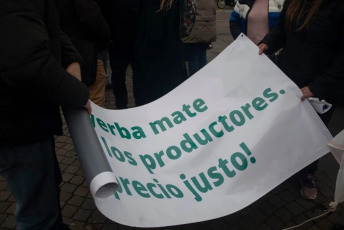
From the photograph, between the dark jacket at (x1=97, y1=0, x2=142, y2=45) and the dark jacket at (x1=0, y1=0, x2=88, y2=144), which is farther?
the dark jacket at (x1=97, y1=0, x2=142, y2=45)

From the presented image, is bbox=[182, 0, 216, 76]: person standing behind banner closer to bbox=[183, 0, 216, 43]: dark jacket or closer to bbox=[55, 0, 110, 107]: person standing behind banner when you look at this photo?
bbox=[183, 0, 216, 43]: dark jacket

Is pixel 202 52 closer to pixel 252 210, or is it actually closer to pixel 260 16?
pixel 260 16

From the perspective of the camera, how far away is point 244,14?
9.55 ft

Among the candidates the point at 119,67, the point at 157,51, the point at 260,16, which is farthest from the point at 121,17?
the point at 260,16

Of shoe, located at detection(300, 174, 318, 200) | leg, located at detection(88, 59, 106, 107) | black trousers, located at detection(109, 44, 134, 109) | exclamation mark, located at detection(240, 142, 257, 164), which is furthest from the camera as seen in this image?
black trousers, located at detection(109, 44, 134, 109)

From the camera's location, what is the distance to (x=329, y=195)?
2662 millimetres

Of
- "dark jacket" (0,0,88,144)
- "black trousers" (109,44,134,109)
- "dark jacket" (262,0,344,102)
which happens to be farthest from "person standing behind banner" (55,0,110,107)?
"dark jacket" (262,0,344,102)

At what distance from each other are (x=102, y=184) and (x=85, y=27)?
159 cm

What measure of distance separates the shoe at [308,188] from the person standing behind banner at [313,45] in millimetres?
527

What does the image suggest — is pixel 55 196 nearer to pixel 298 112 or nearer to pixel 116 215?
pixel 116 215

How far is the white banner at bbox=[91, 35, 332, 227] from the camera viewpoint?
1727mm

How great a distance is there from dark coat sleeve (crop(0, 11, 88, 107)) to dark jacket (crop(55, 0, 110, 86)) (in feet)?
3.79

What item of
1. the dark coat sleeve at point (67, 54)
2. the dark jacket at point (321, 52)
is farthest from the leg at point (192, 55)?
the dark coat sleeve at point (67, 54)

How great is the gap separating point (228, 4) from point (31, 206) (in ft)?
49.4
